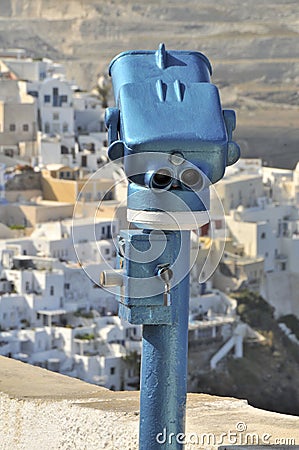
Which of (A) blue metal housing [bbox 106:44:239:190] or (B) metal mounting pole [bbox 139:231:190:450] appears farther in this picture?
(B) metal mounting pole [bbox 139:231:190:450]

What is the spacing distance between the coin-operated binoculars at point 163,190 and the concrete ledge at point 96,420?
66cm

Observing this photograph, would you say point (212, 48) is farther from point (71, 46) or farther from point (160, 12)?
point (71, 46)

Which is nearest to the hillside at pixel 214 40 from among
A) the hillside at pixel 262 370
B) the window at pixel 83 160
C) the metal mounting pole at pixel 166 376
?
the window at pixel 83 160

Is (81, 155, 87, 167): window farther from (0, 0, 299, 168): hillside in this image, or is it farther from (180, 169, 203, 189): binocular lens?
(180, 169, 203, 189): binocular lens

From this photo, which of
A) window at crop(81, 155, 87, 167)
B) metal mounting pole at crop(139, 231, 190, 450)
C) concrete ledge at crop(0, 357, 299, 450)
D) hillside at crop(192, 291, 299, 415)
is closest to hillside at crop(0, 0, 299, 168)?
window at crop(81, 155, 87, 167)

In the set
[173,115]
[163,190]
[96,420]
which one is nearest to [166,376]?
[163,190]

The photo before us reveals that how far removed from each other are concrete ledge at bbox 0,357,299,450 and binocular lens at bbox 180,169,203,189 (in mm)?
955

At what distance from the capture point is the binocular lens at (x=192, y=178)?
3338 millimetres

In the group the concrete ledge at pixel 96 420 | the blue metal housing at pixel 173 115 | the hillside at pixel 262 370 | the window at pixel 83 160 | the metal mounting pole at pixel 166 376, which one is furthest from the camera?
the window at pixel 83 160

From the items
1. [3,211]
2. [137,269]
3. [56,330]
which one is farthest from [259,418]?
[3,211]

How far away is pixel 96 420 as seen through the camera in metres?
4.48

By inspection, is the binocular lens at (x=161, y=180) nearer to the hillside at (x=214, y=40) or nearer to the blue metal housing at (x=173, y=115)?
the blue metal housing at (x=173, y=115)

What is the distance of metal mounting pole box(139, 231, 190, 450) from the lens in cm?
347

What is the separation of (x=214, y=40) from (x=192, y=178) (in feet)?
72.5
